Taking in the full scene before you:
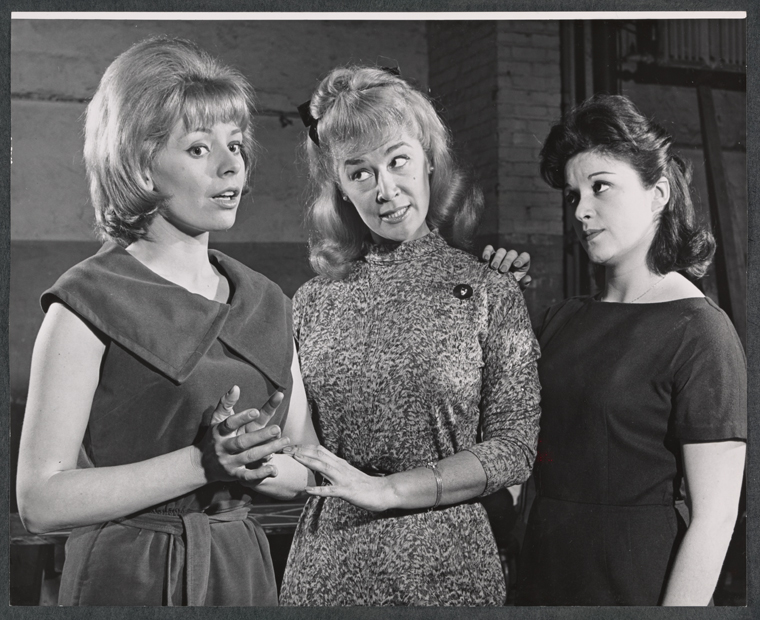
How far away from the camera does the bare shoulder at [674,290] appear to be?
239 cm

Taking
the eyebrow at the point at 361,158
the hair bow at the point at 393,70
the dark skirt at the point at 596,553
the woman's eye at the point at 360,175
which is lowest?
the dark skirt at the point at 596,553

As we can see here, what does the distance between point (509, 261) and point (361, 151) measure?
545 mm

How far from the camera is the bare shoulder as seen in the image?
7.83 ft

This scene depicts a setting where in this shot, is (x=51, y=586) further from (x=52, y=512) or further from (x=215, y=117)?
(x=215, y=117)

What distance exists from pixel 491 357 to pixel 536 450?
34 cm

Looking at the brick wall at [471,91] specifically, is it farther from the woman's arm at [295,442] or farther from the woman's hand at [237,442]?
the woman's hand at [237,442]

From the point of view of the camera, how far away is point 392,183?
92.6 inches

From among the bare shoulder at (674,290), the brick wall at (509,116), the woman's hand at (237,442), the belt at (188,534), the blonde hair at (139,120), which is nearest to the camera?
the woman's hand at (237,442)

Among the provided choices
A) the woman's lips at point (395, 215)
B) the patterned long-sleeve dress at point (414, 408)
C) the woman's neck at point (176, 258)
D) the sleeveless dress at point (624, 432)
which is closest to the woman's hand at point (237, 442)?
the patterned long-sleeve dress at point (414, 408)

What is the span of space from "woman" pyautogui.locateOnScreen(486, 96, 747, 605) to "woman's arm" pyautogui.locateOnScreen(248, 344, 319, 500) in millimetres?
701

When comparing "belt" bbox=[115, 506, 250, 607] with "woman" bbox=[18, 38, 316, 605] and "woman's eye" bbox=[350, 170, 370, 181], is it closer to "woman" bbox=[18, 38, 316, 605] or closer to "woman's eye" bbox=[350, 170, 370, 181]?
"woman" bbox=[18, 38, 316, 605]

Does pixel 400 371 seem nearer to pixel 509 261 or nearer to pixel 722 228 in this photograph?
pixel 509 261

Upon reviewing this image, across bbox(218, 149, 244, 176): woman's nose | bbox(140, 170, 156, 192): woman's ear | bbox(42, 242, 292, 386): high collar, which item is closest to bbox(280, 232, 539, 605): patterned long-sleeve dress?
bbox(42, 242, 292, 386): high collar

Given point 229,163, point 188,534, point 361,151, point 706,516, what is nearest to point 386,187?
point 361,151
